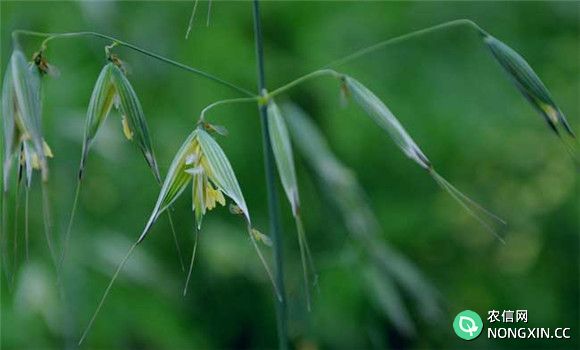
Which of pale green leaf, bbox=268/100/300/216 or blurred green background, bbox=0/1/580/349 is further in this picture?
blurred green background, bbox=0/1/580/349

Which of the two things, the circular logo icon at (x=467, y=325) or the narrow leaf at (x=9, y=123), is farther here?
the circular logo icon at (x=467, y=325)

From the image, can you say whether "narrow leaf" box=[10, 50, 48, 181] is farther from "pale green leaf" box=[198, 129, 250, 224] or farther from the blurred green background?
the blurred green background

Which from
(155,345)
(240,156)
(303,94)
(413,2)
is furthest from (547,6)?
(155,345)

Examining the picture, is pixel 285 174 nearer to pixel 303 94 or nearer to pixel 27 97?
pixel 27 97

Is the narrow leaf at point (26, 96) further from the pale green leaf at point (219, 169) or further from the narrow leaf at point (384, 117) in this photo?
the narrow leaf at point (384, 117)

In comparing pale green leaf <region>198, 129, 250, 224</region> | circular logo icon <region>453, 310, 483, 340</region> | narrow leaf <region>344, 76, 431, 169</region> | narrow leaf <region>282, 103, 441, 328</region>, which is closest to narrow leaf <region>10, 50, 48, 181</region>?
pale green leaf <region>198, 129, 250, 224</region>

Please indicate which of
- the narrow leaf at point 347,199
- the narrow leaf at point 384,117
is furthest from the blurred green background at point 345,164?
the narrow leaf at point 384,117
